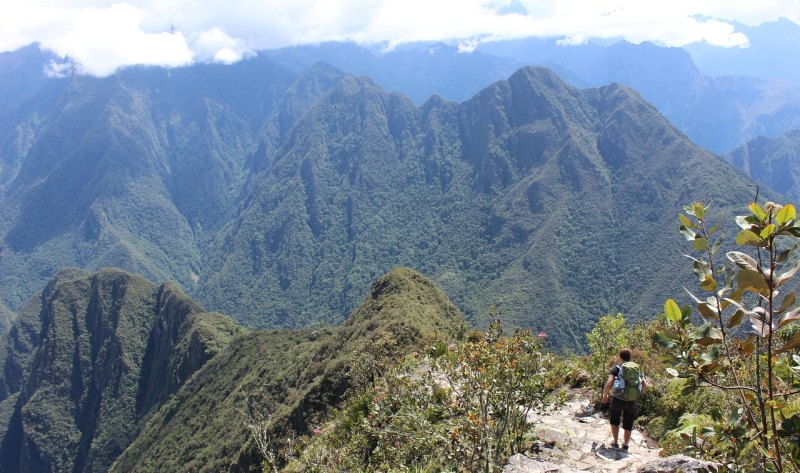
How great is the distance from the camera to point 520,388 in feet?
36.3

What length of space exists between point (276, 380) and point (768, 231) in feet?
219

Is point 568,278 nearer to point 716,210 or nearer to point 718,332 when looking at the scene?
point 716,210

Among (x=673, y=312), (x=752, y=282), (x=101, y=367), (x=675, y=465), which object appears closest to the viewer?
(x=752, y=282)

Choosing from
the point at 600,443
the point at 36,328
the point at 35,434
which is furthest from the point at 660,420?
the point at 36,328

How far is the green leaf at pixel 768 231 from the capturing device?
3803mm

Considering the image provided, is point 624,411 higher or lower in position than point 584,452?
higher

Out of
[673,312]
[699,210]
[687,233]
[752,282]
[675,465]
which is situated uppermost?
[699,210]

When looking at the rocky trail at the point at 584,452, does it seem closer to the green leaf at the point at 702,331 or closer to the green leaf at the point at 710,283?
the green leaf at the point at 702,331

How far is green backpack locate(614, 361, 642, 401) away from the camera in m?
13.7

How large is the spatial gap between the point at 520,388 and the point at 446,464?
233 cm

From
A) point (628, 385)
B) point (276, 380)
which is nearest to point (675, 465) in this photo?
point (628, 385)

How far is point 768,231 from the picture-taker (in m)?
3.82

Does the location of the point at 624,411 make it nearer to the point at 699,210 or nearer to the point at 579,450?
the point at 579,450

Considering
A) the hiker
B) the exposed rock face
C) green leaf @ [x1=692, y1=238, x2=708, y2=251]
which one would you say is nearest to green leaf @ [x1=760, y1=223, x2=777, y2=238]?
green leaf @ [x1=692, y1=238, x2=708, y2=251]
